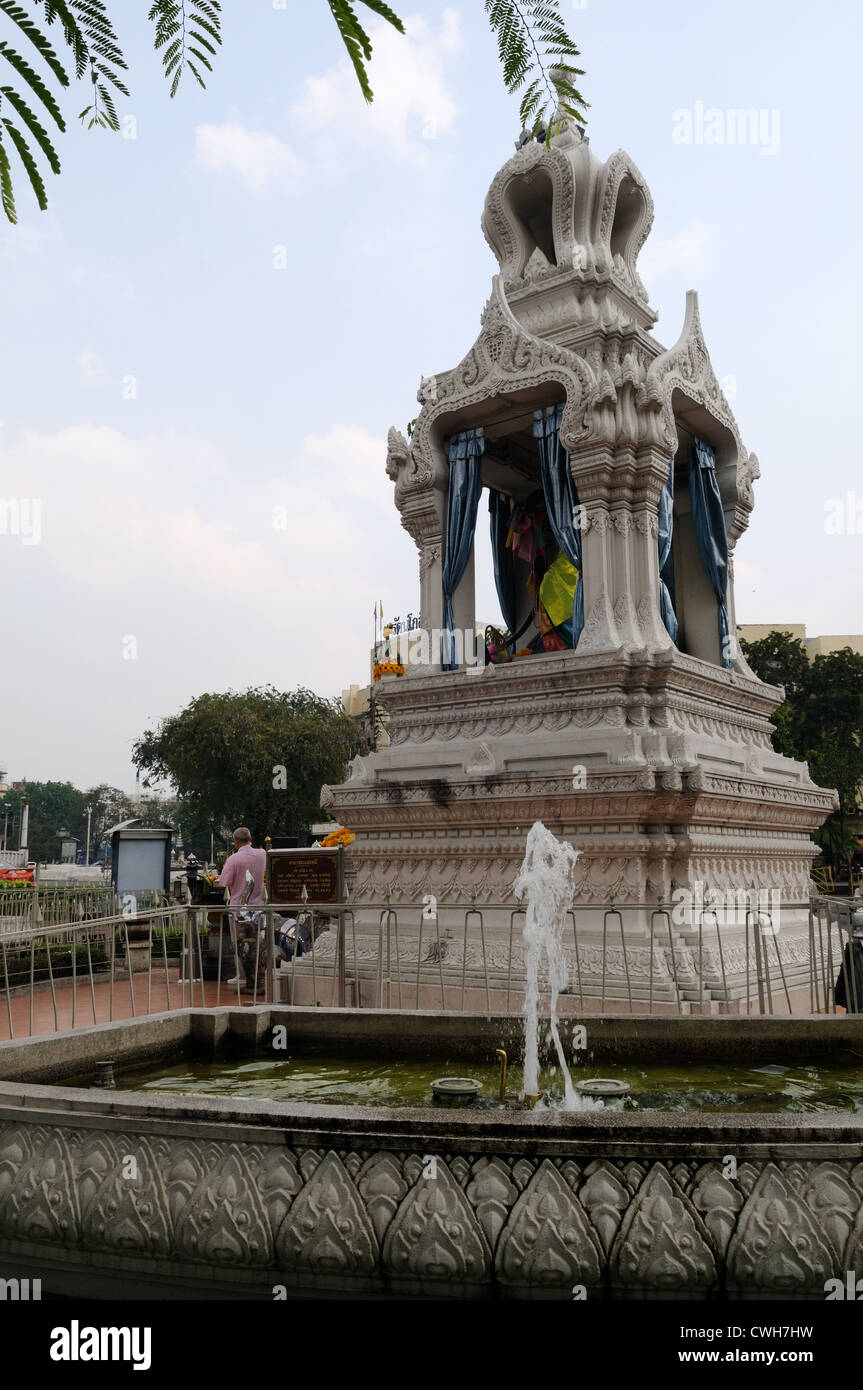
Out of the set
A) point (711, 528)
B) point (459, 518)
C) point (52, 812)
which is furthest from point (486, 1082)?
point (52, 812)

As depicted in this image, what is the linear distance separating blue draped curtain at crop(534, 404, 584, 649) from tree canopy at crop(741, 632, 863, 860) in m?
27.1

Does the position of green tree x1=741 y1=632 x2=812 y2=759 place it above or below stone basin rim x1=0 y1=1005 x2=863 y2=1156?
above

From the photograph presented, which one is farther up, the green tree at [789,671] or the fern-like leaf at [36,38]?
the green tree at [789,671]

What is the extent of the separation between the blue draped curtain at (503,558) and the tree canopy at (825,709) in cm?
2474

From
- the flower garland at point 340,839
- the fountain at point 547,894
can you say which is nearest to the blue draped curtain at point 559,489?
the fountain at point 547,894

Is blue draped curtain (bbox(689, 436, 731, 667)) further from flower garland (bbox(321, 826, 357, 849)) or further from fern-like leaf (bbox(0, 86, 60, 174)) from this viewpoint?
fern-like leaf (bbox(0, 86, 60, 174))

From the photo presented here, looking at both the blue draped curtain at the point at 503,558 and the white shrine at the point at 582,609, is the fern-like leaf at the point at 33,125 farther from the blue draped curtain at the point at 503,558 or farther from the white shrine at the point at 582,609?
the blue draped curtain at the point at 503,558

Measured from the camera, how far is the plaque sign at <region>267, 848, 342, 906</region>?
535 inches

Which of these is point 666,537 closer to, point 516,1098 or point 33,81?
point 516,1098

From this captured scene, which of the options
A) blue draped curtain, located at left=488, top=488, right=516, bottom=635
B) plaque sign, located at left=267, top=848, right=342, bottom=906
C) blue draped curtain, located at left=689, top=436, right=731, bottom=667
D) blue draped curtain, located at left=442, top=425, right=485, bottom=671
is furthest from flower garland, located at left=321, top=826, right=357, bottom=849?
blue draped curtain, located at left=689, top=436, right=731, bottom=667

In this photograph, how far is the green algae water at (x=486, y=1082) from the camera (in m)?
5.27

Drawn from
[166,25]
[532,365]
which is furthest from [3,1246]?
[532,365]
